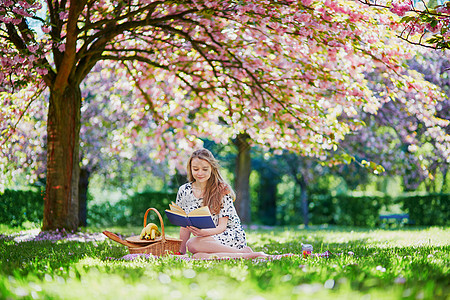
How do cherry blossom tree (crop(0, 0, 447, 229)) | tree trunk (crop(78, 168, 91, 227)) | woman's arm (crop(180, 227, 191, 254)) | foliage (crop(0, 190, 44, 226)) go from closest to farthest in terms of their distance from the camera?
woman's arm (crop(180, 227, 191, 254)) → cherry blossom tree (crop(0, 0, 447, 229)) → foliage (crop(0, 190, 44, 226)) → tree trunk (crop(78, 168, 91, 227))

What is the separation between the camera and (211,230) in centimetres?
511

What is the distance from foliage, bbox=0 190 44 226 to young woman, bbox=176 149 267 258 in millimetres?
6845

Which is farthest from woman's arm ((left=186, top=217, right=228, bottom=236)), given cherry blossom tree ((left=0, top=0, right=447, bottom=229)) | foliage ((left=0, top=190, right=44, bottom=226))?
foliage ((left=0, top=190, right=44, bottom=226))

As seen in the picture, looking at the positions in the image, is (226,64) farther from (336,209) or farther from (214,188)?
(336,209)

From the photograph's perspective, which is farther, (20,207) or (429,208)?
(429,208)

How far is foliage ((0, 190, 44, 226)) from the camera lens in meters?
10.8

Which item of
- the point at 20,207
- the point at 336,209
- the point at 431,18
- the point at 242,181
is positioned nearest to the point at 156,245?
the point at 431,18

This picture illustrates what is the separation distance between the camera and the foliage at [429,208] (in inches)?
555

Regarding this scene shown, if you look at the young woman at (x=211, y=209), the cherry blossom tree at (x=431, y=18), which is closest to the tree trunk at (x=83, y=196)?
the young woman at (x=211, y=209)

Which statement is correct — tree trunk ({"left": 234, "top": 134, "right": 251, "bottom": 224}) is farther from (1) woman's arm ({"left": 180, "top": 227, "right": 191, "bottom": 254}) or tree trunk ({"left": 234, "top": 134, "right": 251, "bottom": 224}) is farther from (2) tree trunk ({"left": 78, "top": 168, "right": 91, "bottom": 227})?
(1) woman's arm ({"left": 180, "top": 227, "right": 191, "bottom": 254})

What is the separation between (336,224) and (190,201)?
1218 cm

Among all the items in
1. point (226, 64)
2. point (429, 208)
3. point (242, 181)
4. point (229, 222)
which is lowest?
point (429, 208)

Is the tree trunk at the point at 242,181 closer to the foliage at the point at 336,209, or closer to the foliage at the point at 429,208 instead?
the foliage at the point at 336,209

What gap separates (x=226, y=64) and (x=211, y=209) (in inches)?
171
